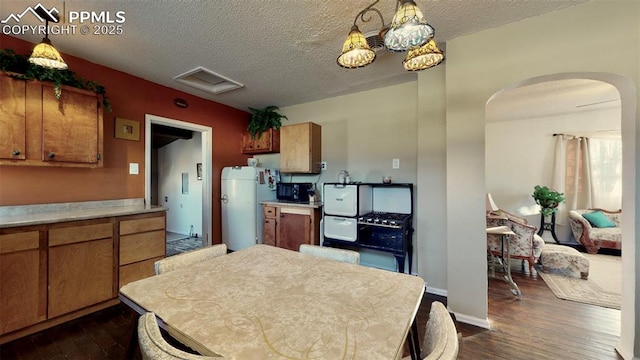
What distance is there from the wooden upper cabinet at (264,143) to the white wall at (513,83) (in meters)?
2.70

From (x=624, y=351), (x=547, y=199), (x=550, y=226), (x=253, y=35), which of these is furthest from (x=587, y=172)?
(x=253, y=35)

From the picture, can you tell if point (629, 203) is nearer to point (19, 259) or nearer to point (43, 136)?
point (19, 259)

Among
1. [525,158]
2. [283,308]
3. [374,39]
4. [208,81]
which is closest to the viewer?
[283,308]

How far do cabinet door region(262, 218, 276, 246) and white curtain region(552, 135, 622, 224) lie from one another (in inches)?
214

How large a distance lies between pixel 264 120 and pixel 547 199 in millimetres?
5293

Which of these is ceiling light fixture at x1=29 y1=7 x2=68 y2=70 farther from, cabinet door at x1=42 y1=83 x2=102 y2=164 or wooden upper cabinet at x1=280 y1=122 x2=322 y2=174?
wooden upper cabinet at x1=280 y1=122 x2=322 y2=174

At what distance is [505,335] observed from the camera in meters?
1.89

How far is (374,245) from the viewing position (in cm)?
273

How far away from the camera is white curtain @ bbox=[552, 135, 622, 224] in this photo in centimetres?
427

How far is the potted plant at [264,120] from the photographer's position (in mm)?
3965

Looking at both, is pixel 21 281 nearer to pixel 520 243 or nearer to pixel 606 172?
pixel 520 243

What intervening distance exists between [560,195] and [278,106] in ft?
17.7

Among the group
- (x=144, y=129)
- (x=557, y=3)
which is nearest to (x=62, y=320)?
(x=144, y=129)

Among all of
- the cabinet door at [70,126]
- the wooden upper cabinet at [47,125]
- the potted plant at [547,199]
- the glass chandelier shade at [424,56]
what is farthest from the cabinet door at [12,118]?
the potted plant at [547,199]
